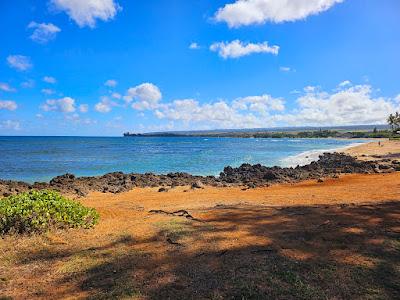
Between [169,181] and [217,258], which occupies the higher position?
[217,258]

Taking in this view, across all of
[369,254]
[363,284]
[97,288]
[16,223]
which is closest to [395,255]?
[369,254]

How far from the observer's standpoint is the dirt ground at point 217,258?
182 inches

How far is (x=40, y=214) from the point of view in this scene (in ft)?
24.2

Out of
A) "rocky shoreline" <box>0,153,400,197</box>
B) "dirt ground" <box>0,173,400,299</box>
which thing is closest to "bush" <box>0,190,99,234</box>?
"dirt ground" <box>0,173,400,299</box>

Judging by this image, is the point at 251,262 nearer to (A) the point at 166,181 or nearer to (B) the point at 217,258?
(B) the point at 217,258

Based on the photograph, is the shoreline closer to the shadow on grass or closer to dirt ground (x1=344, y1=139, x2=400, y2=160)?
the shadow on grass

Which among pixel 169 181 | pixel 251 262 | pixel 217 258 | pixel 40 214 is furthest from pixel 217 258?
pixel 169 181

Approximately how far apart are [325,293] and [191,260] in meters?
2.12

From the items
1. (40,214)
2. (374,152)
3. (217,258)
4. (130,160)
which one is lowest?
(130,160)

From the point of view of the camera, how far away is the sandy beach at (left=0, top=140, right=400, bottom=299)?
4.64 metres

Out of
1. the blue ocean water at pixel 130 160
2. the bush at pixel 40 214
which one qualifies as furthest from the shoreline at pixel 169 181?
the bush at pixel 40 214

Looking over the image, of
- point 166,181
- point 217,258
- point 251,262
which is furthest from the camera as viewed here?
point 166,181

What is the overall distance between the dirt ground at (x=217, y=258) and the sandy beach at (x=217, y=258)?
0.02m

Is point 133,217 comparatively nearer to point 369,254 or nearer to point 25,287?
point 25,287
